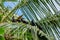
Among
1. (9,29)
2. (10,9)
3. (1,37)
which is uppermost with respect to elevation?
(10,9)

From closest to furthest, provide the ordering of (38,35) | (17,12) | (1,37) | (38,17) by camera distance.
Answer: (1,37) < (38,35) < (38,17) < (17,12)

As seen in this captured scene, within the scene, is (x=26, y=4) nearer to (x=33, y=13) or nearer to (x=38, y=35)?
(x=33, y=13)

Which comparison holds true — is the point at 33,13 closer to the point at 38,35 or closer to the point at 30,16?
the point at 30,16

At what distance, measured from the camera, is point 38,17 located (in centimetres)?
297

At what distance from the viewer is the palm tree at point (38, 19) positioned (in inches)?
107

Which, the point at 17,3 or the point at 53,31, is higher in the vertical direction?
the point at 17,3

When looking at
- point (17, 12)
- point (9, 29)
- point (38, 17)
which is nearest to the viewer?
point (9, 29)

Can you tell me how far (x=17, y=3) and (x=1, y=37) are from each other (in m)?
1.00

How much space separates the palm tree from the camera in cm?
271

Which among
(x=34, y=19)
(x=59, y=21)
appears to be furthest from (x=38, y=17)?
(x=59, y=21)

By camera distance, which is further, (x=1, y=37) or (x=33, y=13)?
(x=33, y=13)

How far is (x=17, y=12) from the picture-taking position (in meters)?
3.18

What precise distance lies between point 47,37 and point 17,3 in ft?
1.83

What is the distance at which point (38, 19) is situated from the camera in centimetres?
296
